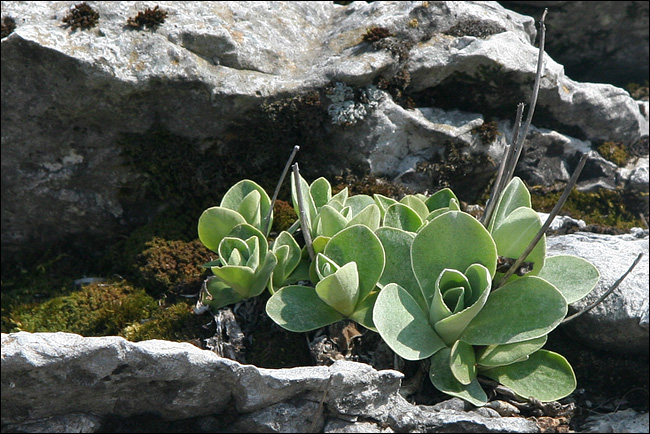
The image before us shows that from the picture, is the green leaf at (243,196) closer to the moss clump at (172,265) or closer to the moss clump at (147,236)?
the moss clump at (172,265)

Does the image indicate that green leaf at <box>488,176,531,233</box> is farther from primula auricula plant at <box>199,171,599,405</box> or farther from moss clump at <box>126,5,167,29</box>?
moss clump at <box>126,5,167,29</box>

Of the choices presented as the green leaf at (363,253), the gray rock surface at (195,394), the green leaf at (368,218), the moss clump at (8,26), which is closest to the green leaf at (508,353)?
the gray rock surface at (195,394)

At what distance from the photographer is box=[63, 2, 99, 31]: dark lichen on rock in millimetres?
5430

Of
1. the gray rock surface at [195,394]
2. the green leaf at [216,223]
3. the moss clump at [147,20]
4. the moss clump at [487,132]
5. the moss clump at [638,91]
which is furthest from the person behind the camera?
the moss clump at [638,91]

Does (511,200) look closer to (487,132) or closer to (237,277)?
(487,132)

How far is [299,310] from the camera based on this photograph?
13.1 ft

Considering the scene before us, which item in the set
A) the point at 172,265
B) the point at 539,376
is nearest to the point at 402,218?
the point at 539,376

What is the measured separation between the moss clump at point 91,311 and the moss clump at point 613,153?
5117mm

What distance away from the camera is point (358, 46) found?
5.84 m

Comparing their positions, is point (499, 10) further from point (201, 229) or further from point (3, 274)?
point (3, 274)

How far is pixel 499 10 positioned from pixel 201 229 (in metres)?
4.22

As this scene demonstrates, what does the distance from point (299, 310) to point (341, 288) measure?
471 millimetres

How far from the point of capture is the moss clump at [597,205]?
578 cm

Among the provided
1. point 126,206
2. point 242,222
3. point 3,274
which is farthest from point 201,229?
point 3,274
